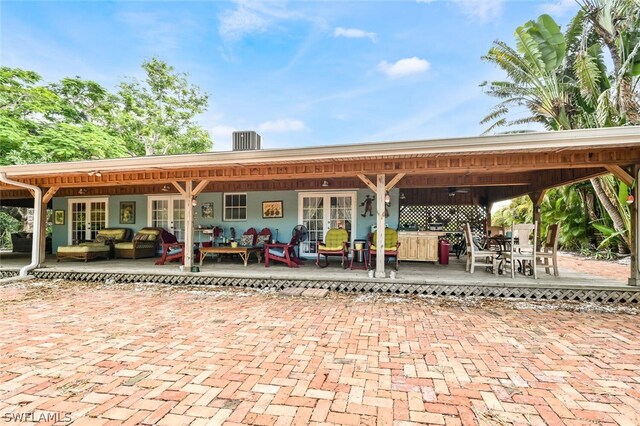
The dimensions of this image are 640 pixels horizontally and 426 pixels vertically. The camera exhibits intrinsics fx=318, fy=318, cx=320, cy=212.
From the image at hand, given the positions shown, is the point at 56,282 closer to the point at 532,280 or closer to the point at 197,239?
the point at 197,239

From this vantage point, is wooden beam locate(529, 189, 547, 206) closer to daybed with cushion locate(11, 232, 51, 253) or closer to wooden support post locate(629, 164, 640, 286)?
wooden support post locate(629, 164, 640, 286)

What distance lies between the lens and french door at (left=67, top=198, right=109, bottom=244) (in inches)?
385

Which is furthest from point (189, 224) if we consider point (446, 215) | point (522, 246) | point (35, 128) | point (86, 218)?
point (35, 128)

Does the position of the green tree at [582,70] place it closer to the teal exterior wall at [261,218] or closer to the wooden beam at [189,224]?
the teal exterior wall at [261,218]

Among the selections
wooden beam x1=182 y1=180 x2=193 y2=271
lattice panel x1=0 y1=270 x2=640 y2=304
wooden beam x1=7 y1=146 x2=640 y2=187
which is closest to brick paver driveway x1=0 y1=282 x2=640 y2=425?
lattice panel x1=0 y1=270 x2=640 y2=304

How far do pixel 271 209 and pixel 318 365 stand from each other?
6.21 meters

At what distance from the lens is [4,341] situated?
3271mm

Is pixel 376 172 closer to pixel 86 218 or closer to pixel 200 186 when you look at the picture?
pixel 200 186

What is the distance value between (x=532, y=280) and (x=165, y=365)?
18.4ft

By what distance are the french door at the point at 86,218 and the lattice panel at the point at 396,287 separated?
3277mm

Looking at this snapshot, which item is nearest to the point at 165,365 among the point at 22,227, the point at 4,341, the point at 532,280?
the point at 4,341

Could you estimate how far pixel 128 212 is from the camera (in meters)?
9.55

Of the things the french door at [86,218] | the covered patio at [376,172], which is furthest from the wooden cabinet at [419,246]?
the french door at [86,218]

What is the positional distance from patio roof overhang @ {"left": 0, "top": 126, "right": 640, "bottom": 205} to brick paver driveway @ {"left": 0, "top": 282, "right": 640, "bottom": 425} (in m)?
2.26
